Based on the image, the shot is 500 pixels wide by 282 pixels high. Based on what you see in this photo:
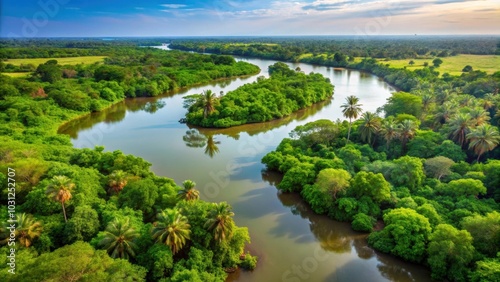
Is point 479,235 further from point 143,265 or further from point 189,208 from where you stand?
point 143,265

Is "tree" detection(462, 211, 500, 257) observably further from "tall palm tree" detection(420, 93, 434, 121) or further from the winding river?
"tall palm tree" detection(420, 93, 434, 121)

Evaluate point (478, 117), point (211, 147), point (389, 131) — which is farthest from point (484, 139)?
point (211, 147)

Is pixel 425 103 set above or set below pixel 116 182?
above

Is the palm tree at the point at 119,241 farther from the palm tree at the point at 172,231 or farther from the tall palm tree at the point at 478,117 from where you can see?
the tall palm tree at the point at 478,117

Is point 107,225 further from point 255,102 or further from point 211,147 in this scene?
point 255,102

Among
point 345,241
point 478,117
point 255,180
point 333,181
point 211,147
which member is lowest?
point 345,241

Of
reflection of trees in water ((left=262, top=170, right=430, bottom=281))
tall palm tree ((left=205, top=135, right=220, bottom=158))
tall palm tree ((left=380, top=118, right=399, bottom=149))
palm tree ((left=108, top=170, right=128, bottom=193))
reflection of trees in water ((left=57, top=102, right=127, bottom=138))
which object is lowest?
reflection of trees in water ((left=262, top=170, right=430, bottom=281))

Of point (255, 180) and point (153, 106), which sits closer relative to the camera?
point (255, 180)

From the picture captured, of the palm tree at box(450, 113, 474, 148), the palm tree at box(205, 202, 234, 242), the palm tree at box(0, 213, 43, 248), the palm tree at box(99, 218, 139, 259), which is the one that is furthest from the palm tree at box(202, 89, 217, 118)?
the palm tree at box(0, 213, 43, 248)
